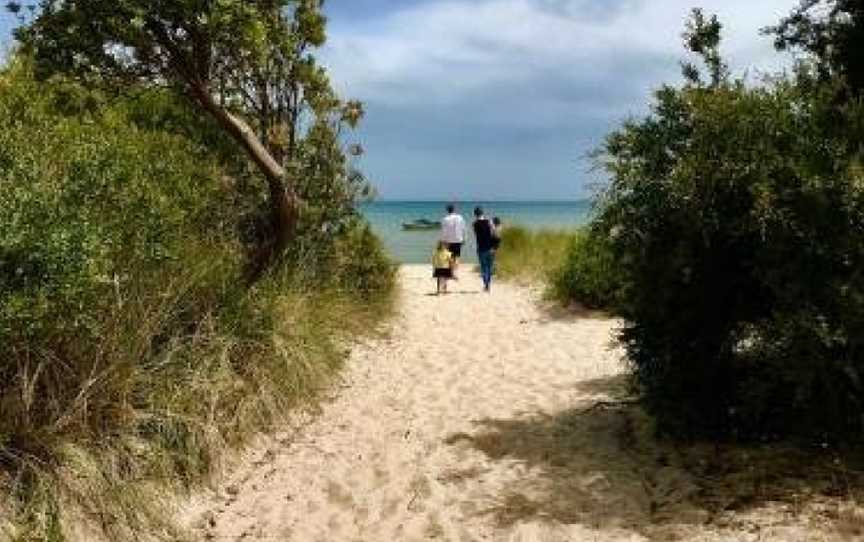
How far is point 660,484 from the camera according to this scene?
314 inches

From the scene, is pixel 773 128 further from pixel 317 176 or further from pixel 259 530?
pixel 317 176

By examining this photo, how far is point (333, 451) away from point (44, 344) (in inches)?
122

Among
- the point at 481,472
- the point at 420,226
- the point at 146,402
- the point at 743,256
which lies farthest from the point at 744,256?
the point at 420,226

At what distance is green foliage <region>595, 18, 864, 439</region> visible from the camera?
725cm

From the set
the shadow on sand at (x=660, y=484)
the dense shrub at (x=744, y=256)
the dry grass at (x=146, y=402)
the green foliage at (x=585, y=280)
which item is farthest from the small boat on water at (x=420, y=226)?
the dense shrub at (x=744, y=256)

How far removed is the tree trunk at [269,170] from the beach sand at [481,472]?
1779 millimetres

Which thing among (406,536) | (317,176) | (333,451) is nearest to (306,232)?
(317,176)

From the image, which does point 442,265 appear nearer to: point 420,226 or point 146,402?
point 146,402

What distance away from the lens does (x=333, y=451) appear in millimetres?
9406

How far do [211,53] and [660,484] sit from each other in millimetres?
6317

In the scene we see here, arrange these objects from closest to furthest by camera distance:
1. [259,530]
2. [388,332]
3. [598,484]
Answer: [259,530] < [598,484] < [388,332]

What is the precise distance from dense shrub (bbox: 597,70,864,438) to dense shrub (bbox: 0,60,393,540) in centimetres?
349

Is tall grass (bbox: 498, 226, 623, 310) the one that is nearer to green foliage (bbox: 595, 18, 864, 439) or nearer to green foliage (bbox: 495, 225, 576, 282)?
green foliage (bbox: 495, 225, 576, 282)

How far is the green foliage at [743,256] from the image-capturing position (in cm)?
725
